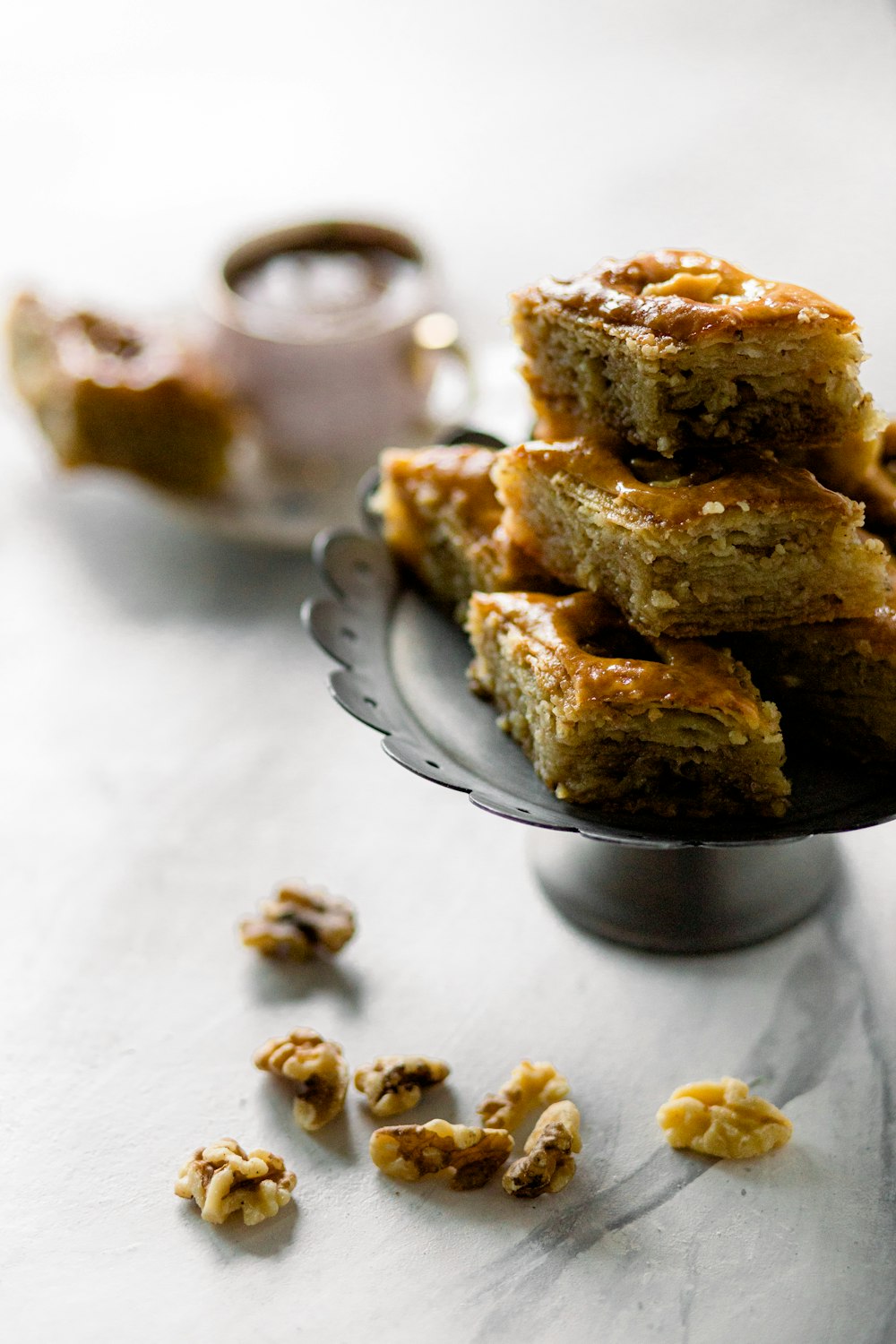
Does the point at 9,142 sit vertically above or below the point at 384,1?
below

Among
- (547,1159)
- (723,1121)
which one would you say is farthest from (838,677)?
(547,1159)

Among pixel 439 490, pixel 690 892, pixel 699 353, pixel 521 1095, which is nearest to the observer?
pixel 699 353

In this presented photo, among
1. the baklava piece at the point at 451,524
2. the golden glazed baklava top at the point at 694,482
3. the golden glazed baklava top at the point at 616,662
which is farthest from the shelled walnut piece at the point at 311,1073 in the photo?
the golden glazed baklava top at the point at 694,482

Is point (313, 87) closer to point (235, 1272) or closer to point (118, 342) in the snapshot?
point (118, 342)

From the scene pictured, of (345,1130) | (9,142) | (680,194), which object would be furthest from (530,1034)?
(9,142)

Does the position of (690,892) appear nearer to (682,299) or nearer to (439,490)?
Answer: (439,490)

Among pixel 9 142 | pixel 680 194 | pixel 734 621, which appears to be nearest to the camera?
pixel 734 621
